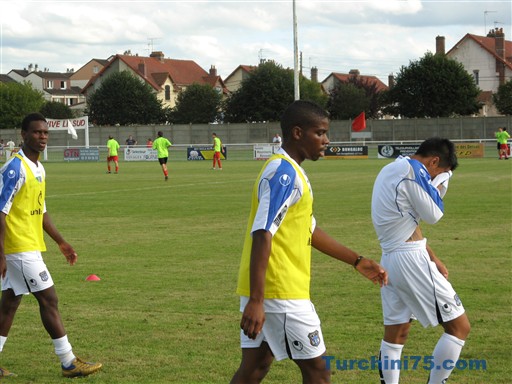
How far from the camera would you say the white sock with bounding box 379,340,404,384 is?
632 centimetres

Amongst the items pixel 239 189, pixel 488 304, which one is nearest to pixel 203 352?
pixel 488 304

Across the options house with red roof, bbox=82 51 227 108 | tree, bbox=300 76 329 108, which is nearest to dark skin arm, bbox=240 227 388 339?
tree, bbox=300 76 329 108

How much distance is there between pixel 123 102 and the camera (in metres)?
102

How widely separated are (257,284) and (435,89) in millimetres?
84748

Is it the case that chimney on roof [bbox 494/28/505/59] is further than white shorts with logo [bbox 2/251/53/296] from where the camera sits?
Yes

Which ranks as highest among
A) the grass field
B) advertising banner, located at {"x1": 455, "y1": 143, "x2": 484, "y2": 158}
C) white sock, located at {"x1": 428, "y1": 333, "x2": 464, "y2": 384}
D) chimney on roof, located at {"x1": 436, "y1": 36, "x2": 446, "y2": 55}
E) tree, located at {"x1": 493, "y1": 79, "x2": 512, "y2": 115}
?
chimney on roof, located at {"x1": 436, "y1": 36, "x2": 446, "y2": 55}

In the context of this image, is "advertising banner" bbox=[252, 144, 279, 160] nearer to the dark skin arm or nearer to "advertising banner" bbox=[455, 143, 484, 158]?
"advertising banner" bbox=[455, 143, 484, 158]

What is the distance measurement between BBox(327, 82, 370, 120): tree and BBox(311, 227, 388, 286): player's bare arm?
4005 inches

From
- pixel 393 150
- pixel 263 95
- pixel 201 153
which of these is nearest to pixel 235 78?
pixel 263 95

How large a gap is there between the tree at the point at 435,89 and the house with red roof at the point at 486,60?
52.0 feet

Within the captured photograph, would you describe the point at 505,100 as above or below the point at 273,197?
above

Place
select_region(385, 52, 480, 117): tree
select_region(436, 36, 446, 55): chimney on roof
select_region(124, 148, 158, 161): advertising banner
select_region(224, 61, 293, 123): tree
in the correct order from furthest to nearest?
select_region(436, 36, 446, 55): chimney on roof
select_region(224, 61, 293, 123): tree
select_region(385, 52, 480, 117): tree
select_region(124, 148, 158, 161): advertising banner

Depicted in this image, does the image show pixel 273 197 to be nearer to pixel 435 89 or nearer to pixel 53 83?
pixel 435 89

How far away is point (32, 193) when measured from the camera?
7422mm
